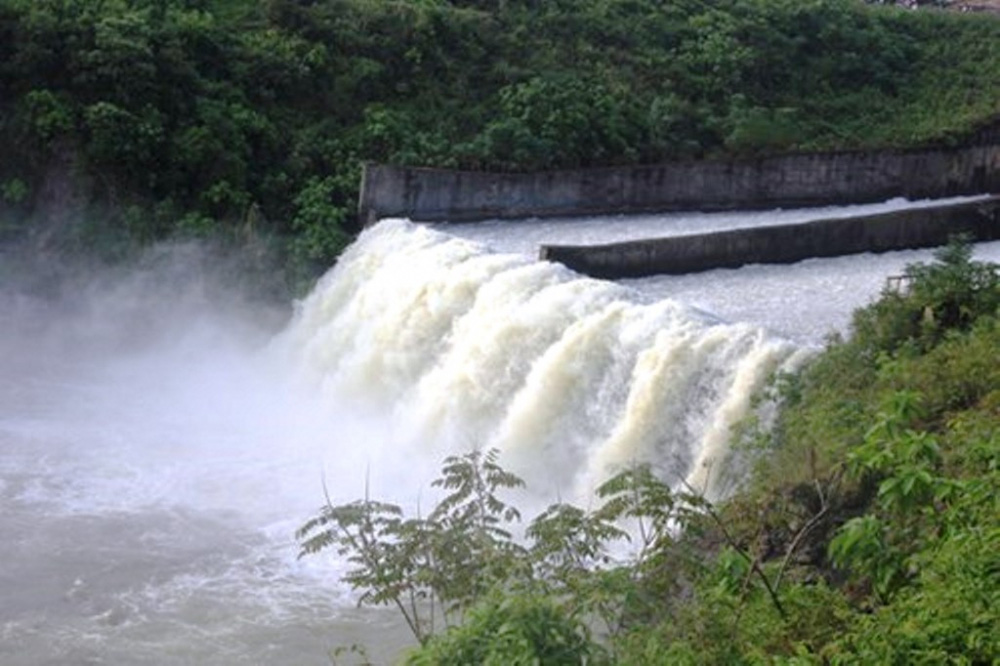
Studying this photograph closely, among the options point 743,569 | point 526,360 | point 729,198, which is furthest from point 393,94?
point 743,569

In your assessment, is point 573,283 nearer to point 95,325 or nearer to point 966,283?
point 966,283

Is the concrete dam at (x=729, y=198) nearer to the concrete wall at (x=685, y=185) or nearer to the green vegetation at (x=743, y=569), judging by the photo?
the concrete wall at (x=685, y=185)

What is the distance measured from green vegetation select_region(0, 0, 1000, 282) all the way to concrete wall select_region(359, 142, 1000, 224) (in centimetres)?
54

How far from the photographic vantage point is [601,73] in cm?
2309

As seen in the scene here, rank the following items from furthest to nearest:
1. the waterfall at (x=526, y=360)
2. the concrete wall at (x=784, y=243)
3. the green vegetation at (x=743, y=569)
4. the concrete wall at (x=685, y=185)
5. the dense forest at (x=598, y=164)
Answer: the concrete wall at (x=685, y=185), the concrete wall at (x=784, y=243), the waterfall at (x=526, y=360), the dense forest at (x=598, y=164), the green vegetation at (x=743, y=569)

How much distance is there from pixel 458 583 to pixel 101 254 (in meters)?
13.3

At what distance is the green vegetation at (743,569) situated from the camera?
5.75 metres

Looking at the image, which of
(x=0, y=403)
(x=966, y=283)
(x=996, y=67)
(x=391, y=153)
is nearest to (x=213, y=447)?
(x=0, y=403)

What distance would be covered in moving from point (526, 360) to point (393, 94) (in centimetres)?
799

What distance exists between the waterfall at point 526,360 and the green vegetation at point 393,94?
174cm

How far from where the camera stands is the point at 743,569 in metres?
6.67

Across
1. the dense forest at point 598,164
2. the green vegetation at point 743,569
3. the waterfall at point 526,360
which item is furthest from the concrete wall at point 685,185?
the green vegetation at point 743,569

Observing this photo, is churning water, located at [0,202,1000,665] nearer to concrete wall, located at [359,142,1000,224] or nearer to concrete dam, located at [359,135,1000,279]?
concrete dam, located at [359,135,1000,279]

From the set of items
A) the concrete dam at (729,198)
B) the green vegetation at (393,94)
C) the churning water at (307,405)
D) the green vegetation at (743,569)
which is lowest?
the churning water at (307,405)
